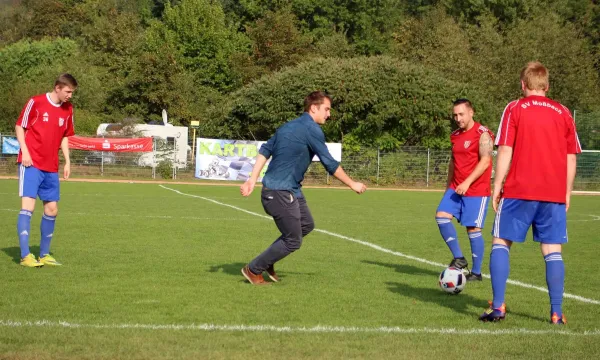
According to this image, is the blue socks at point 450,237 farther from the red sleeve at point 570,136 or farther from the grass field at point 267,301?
the red sleeve at point 570,136

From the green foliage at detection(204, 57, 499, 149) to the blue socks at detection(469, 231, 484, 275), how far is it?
31.4 metres

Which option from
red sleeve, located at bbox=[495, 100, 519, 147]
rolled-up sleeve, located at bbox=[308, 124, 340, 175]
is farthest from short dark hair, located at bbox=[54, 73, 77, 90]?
red sleeve, located at bbox=[495, 100, 519, 147]

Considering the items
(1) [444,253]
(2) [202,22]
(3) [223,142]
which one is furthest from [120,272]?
(2) [202,22]

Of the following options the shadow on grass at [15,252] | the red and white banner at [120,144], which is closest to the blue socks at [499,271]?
the shadow on grass at [15,252]

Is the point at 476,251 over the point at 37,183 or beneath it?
beneath

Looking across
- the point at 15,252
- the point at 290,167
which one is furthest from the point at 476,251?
the point at 15,252

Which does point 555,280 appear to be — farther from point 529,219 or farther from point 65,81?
point 65,81

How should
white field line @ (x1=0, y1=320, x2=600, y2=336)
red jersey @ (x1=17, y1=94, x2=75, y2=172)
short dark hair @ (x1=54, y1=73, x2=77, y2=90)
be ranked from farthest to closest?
red jersey @ (x1=17, y1=94, x2=75, y2=172) → short dark hair @ (x1=54, y1=73, x2=77, y2=90) → white field line @ (x1=0, y1=320, x2=600, y2=336)

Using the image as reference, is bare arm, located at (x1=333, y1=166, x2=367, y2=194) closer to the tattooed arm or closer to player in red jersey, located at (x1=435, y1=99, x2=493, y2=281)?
the tattooed arm

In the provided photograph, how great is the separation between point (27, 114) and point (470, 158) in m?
5.05

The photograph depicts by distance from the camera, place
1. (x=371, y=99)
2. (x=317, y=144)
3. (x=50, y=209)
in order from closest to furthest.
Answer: (x=317, y=144) → (x=50, y=209) → (x=371, y=99)

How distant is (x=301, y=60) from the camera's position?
64.6m

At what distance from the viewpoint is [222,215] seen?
18.9 meters

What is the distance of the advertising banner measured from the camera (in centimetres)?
3894
